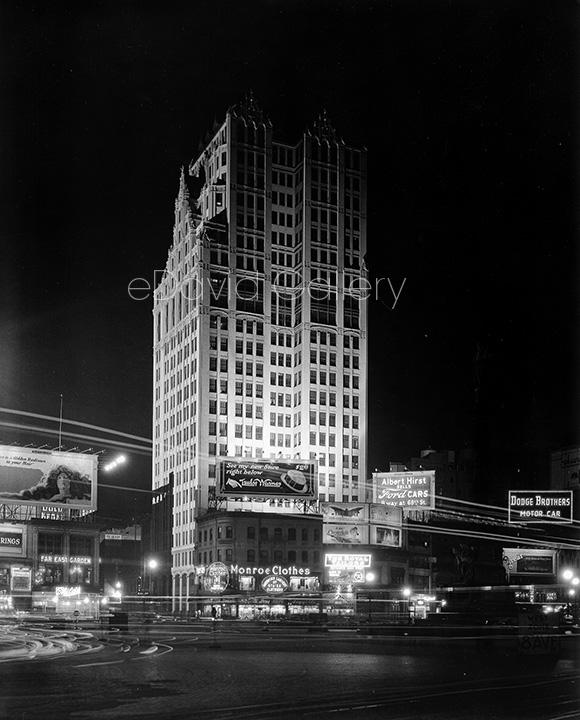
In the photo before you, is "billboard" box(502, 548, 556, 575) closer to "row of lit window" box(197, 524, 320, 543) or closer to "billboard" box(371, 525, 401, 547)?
"billboard" box(371, 525, 401, 547)

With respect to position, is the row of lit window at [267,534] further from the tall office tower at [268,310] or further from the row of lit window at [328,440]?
the row of lit window at [328,440]

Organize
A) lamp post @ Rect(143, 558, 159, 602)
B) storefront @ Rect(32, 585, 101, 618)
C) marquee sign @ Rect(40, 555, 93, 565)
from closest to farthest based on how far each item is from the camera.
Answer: storefront @ Rect(32, 585, 101, 618)
marquee sign @ Rect(40, 555, 93, 565)
lamp post @ Rect(143, 558, 159, 602)

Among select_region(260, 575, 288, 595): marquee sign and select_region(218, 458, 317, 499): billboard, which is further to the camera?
select_region(218, 458, 317, 499): billboard

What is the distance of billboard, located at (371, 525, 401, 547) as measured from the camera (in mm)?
109938

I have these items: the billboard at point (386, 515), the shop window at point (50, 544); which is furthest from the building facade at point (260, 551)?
the shop window at point (50, 544)

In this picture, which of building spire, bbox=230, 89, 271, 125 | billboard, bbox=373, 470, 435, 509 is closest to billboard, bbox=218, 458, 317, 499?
billboard, bbox=373, 470, 435, 509

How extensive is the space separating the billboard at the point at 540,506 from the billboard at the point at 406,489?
19611 millimetres

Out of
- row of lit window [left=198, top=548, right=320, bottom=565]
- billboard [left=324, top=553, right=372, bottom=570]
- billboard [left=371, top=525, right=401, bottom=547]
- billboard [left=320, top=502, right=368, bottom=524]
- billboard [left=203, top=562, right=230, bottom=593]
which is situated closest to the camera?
billboard [left=203, top=562, right=230, bottom=593]

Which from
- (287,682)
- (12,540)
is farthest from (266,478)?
(287,682)

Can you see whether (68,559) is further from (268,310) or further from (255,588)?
(268,310)

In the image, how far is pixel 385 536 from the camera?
11119 cm

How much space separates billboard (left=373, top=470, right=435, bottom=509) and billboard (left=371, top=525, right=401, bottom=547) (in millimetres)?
3346

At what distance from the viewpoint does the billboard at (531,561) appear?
104 meters

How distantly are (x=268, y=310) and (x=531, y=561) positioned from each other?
50.1m
